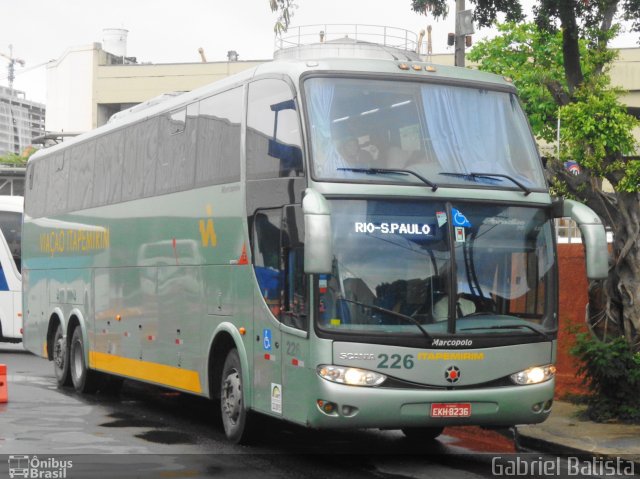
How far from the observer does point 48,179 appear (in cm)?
2069

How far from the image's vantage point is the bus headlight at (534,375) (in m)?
11.2

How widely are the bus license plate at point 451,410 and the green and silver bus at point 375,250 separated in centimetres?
1

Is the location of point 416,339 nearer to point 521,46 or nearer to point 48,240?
point 48,240

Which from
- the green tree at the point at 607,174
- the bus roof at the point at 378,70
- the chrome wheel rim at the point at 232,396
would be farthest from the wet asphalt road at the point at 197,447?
the bus roof at the point at 378,70

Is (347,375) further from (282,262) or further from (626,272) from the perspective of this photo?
(626,272)

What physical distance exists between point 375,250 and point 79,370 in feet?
29.8

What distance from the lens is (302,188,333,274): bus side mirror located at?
10.0m

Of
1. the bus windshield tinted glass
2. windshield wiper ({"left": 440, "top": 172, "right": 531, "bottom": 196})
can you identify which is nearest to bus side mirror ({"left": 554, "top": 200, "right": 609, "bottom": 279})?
windshield wiper ({"left": 440, "top": 172, "right": 531, "bottom": 196})

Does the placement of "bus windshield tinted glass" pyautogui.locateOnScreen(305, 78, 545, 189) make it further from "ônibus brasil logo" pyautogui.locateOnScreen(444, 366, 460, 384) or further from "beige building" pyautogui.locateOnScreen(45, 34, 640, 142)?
"beige building" pyautogui.locateOnScreen(45, 34, 640, 142)

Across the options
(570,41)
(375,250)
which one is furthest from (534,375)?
(570,41)

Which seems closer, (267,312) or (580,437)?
(267,312)

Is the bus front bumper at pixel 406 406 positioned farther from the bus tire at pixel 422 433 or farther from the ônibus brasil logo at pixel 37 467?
the ônibus brasil logo at pixel 37 467

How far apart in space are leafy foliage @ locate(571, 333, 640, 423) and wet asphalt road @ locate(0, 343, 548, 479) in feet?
4.37

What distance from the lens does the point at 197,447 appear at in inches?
491
